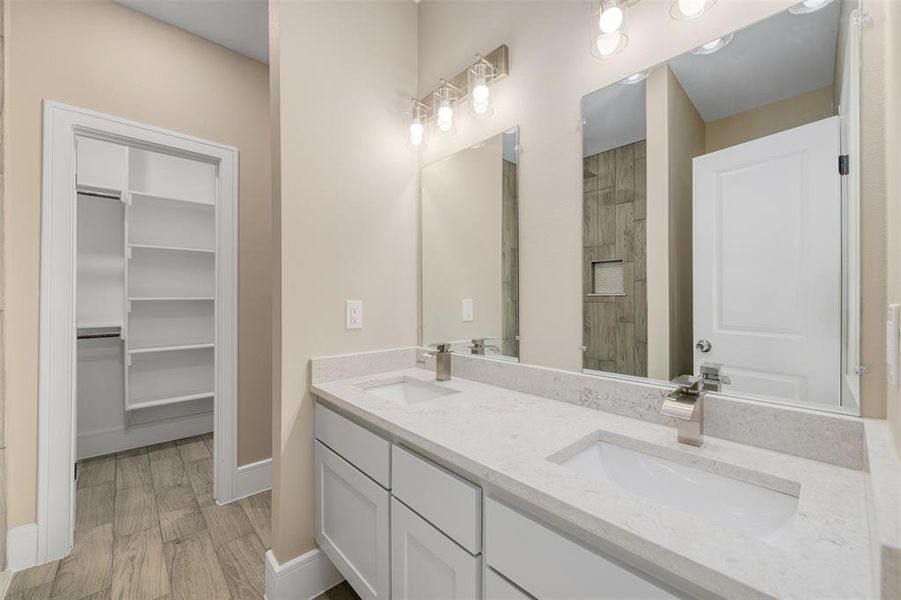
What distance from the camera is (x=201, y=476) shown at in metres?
2.50

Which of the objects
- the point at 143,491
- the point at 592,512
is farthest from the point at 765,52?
the point at 143,491

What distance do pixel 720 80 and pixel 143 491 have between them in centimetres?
342

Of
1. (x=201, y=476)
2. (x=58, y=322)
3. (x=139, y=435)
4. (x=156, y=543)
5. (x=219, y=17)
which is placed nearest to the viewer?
(x=58, y=322)

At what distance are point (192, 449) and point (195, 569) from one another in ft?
5.19

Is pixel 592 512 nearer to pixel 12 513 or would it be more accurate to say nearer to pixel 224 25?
pixel 12 513

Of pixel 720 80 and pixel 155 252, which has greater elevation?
pixel 720 80

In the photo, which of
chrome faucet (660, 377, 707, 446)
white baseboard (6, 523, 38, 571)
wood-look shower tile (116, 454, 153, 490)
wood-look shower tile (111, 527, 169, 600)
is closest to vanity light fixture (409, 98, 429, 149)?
chrome faucet (660, 377, 707, 446)

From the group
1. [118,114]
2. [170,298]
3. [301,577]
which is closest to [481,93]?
[118,114]

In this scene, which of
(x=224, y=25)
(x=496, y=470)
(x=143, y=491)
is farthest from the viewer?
(x=143, y=491)

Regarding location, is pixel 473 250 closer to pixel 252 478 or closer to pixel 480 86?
pixel 480 86

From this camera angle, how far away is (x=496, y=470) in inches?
30.4

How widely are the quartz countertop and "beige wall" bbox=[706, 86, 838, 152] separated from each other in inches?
30.0

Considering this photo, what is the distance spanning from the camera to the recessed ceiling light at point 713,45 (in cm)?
98

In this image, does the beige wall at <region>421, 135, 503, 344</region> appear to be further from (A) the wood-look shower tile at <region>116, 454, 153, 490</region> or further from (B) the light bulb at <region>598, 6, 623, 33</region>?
(A) the wood-look shower tile at <region>116, 454, 153, 490</region>
